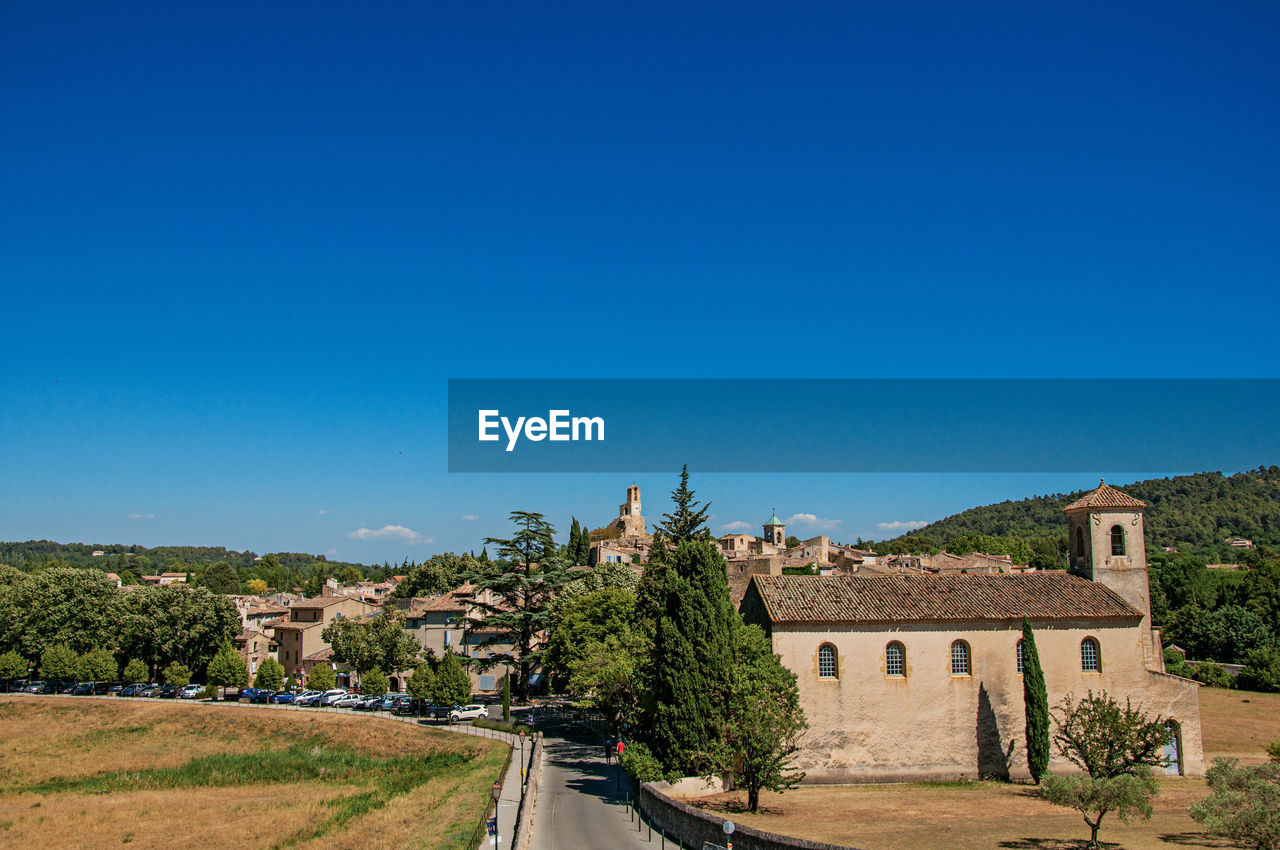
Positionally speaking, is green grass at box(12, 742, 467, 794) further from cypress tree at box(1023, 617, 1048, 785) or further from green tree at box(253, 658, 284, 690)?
cypress tree at box(1023, 617, 1048, 785)

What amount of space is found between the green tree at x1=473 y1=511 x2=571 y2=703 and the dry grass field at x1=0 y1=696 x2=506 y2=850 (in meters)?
8.79

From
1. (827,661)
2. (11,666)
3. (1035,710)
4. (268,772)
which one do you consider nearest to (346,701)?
(268,772)

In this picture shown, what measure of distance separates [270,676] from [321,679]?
5.08 meters

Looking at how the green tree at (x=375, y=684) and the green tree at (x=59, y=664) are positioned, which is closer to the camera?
the green tree at (x=375, y=684)

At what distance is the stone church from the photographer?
34500 mm

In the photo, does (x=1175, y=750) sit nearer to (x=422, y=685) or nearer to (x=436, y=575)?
(x=422, y=685)

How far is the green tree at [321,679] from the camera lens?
62375mm

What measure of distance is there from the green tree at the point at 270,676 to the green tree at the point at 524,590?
59.5ft

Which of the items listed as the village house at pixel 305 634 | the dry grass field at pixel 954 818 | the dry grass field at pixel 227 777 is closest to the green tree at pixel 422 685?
the dry grass field at pixel 227 777

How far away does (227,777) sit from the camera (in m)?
45.2

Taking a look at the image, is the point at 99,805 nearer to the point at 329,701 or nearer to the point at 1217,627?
the point at 329,701

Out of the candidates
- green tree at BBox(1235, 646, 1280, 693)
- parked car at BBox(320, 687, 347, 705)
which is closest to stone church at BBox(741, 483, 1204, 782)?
parked car at BBox(320, 687, 347, 705)

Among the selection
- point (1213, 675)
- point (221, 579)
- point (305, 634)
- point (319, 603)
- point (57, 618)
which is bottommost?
point (1213, 675)

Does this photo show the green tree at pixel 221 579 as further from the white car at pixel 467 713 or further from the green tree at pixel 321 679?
the white car at pixel 467 713
